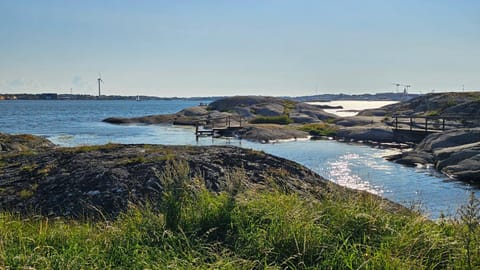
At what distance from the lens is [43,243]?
22.7 ft

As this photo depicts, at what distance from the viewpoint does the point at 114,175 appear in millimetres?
14352

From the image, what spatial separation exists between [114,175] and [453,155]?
959 inches

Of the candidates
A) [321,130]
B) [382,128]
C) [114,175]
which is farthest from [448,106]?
[114,175]

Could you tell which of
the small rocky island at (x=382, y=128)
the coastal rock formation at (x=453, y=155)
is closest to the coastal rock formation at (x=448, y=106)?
the small rocky island at (x=382, y=128)

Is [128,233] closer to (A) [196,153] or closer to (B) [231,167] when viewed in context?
(B) [231,167]

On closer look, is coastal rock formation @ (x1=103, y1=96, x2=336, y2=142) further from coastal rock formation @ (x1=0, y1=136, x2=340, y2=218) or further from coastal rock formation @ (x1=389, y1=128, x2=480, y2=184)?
coastal rock formation @ (x1=0, y1=136, x2=340, y2=218)

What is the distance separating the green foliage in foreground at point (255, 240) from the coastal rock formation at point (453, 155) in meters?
21.4

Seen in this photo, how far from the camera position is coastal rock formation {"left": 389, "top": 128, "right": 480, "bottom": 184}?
2739 centimetres

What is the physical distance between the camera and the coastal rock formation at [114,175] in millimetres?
12641

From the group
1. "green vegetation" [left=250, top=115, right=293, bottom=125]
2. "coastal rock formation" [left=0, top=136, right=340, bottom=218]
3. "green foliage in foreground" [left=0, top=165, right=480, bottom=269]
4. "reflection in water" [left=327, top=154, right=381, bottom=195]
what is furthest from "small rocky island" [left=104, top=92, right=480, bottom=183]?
"green foliage in foreground" [left=0, top=165, right=480, bottom=269]

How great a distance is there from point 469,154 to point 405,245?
86.5 ft

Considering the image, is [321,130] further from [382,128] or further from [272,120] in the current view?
[272,120]

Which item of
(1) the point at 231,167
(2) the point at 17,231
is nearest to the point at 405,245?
(2) the point at 17,231

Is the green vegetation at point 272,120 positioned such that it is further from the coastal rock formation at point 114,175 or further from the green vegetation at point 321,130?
the coastal rock formation at point 114,175
